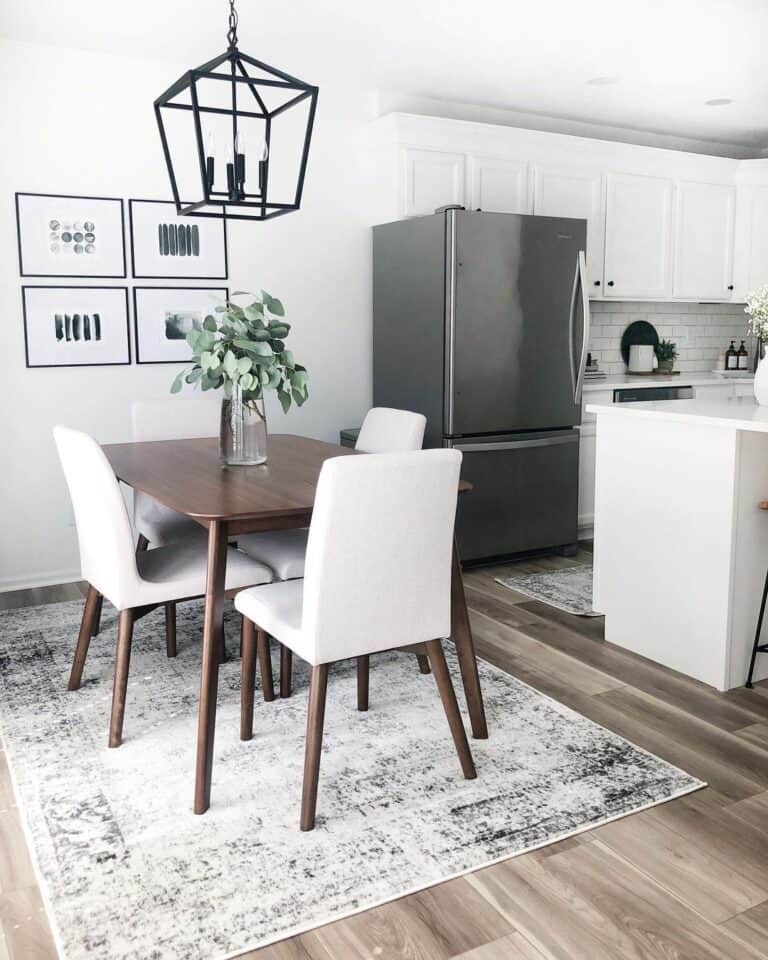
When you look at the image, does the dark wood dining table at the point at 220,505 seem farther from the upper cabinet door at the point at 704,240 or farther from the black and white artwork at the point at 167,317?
the upper cabinet door at the point at 704,240

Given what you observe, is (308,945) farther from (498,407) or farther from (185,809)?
(498,407)

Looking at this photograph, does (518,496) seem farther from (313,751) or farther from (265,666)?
(313,751)

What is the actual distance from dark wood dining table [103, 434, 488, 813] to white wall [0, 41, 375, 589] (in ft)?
3.80

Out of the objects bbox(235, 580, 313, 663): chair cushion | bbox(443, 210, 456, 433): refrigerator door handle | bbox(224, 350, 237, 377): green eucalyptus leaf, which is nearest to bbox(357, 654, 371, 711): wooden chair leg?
bbox(235, 580, 313, 663): chair cushion

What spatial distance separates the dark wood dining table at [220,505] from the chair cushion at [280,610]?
0.09m

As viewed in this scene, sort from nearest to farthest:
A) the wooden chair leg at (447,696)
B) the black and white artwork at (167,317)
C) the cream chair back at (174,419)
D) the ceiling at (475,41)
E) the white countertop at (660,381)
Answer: the wooden chair leg at (447,696)
the ceiling at (475,41)
the cream chair back at (174,419)
the black and white artwork at (167,317)
the white countertop at (660,381)

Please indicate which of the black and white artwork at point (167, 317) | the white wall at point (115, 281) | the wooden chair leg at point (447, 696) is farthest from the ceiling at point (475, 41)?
the wooden chair leg at point (447, 696)

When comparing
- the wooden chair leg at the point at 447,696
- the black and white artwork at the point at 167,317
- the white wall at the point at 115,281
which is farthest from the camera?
the black and white artwork at the point at 167,317

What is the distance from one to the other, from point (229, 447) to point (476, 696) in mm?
1106

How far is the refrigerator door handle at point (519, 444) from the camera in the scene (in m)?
4.41

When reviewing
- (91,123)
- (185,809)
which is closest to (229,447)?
(185,809)

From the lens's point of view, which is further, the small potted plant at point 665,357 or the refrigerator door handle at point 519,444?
the small potted plant at point 665,357

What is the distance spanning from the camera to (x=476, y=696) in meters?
2.62

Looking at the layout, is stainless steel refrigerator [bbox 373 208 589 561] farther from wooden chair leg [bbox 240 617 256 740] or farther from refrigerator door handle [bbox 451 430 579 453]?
wooden chair leg [bbox 240 617 256 740]
